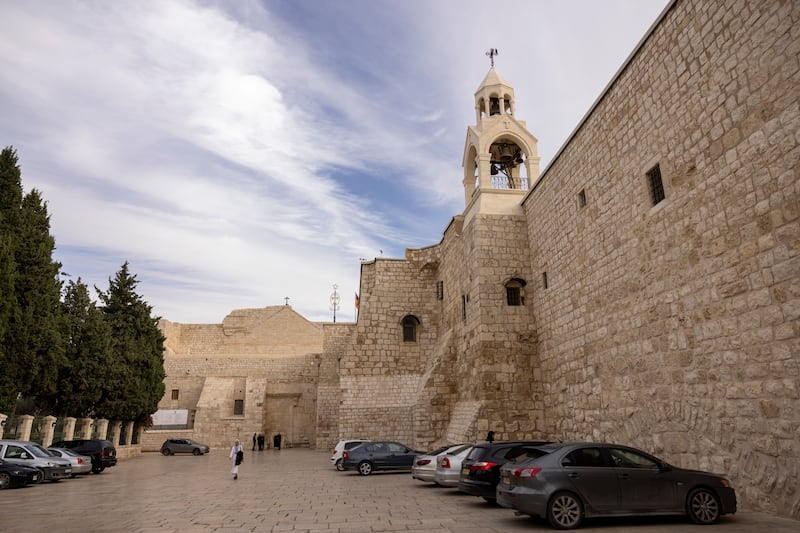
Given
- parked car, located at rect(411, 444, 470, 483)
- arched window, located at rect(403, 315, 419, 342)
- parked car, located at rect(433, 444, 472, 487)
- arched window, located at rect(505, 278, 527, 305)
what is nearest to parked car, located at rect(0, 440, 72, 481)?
parked car, located at rect(411, 444, 470, 483)

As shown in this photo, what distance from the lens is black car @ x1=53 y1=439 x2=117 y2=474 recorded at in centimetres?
1658

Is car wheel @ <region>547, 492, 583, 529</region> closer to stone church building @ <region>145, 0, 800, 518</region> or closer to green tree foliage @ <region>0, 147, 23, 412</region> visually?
stone church building @ <region>145, 0, 800, 518</region>

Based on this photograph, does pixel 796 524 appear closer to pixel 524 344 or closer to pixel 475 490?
pixel 475 490

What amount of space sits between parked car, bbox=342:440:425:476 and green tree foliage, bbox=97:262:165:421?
12.6 metres

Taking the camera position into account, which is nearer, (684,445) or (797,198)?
(797,198)

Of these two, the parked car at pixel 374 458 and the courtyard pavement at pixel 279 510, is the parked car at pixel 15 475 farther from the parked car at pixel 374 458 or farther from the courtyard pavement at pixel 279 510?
the parked car at pixel 374 458

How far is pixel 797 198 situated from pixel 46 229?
20.9 metres

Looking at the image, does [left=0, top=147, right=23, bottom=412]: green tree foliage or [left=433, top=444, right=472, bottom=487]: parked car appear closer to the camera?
[left=433, top=444, right=472, bottom=487]: parked car

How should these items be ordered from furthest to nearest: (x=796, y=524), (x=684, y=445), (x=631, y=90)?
(x=631, y=90), (x=684, y=445), (x=796, y=524)

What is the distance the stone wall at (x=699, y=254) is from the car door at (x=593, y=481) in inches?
83.5

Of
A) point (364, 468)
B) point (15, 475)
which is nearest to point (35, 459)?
point (15, 475)

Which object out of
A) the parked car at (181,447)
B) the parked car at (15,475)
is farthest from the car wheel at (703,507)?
the parked car at (181,447)

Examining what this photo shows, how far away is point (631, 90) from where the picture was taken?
10352 mm

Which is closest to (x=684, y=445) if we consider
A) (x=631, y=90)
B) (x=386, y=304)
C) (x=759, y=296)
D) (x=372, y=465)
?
(x=759, y=296)
